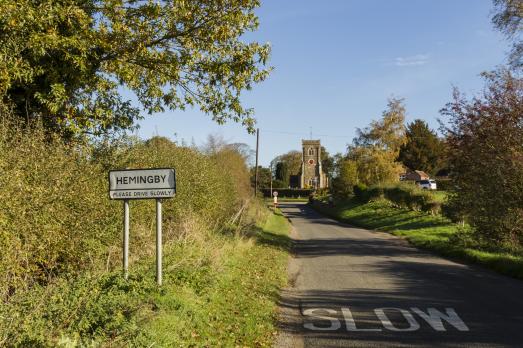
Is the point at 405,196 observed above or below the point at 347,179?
below

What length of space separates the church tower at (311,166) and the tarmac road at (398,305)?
95794mm

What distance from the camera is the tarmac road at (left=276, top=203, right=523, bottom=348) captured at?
24.0 ft

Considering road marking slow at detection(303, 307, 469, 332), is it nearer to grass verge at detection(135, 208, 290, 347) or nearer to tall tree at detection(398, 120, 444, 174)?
grass verge at detection(135, 208, 290, 347)

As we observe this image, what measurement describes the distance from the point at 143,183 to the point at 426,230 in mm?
21873

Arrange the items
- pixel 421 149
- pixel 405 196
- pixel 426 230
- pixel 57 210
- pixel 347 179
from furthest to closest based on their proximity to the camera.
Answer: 1. pixel 421 149
2. pixel 347 179
3. pixel 405 196
4. pixel 426 230
5. pixel 57 210

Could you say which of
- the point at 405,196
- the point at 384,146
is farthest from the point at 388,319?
the point at 384,146

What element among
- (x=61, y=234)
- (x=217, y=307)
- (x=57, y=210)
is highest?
(x=57, y=210)

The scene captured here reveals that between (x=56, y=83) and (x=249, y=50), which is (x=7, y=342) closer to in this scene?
(x=56, y=83)

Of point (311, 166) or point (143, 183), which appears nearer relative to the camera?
point (143, 183)

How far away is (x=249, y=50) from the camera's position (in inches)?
510

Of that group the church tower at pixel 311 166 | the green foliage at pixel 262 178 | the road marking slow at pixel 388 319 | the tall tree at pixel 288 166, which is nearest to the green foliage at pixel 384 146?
the green foliage at pixel 262 178

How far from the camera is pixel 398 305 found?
9.62 meters

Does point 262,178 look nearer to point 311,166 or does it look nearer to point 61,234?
point 311,166

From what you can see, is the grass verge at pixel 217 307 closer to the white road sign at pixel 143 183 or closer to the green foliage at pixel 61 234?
the green foliage at pixel 61 234
